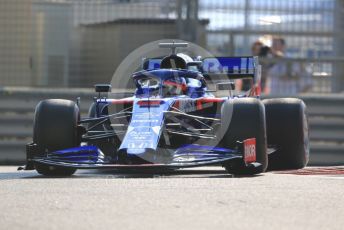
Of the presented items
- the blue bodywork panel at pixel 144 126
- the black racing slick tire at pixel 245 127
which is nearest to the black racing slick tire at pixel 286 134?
the black racing slick tire at pixel 245 127

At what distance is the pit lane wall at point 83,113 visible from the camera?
12.0m

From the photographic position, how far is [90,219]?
593 centimetres

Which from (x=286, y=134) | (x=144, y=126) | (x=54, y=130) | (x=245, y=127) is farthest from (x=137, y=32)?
(x=245, y=127)

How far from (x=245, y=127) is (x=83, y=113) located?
3.86 meters

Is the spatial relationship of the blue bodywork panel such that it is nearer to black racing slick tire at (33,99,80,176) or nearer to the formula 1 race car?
the formula 1 race car

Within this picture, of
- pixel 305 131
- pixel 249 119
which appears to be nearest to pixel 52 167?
pixel 249 119

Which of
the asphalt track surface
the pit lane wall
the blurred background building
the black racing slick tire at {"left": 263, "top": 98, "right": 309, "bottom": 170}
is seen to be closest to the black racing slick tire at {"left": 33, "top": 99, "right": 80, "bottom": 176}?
the asphalt track surface

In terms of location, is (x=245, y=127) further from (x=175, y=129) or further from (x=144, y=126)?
(x=144, y=126)

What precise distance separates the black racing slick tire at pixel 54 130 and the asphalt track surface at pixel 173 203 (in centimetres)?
79

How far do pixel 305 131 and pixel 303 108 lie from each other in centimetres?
26

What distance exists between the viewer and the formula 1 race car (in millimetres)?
8859

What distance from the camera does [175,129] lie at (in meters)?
9.48

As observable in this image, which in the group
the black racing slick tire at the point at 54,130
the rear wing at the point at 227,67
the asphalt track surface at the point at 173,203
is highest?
the rear wing at the point at 227,67

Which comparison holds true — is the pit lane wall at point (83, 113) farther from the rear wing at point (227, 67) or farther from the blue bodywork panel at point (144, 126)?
the blue bodywork panel at point (144, 126)
